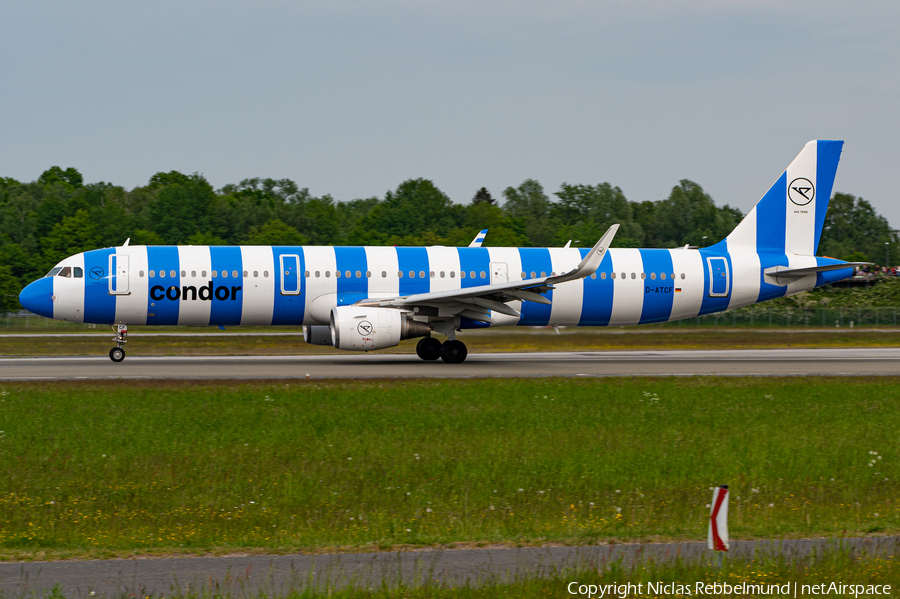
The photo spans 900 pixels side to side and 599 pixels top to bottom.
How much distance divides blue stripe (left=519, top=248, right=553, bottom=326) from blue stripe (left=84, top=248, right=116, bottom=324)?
13558 mm

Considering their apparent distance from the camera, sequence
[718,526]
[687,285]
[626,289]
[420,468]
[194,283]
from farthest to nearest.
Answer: [687,285] < [626,289] < [194,283] < [420,468] < [718,526]

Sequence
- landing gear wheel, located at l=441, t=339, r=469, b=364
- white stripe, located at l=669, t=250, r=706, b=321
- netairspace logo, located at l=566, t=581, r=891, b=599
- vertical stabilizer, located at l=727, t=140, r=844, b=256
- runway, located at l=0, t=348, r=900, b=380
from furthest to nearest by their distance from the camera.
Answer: vertical stabilizer, located at l=727, t=140, r=844, b=256 < white stripe, located at l=669, t=250, r=706, b=321 < landing gear wheel, located at l=441, t=339, r=469, b=364 < runway, located at l=0, t=348, r=900, b=380 < netairspace logo, located at l=566, t=581, r=891, b=599

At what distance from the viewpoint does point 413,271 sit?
99.2 ft

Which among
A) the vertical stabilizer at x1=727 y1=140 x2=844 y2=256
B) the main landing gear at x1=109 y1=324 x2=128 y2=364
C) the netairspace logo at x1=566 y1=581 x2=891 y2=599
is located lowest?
the netairspace logo at x1=566 y1=581 x2=891 y2=599

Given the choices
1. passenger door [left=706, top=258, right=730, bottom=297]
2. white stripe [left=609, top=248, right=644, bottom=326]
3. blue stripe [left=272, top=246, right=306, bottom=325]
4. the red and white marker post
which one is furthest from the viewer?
passenger door [left=706, top=258, right=730, bottom=297]

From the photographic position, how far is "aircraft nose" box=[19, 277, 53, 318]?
93.0ft

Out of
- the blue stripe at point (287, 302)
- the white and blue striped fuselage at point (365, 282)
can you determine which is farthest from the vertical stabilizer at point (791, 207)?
the blue stripe at point (287, 302)

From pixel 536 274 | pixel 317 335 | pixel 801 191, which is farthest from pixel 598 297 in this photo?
pixel 317 335

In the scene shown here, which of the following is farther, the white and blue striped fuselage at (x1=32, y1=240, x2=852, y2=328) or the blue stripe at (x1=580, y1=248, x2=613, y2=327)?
the blue stripe at (x1=580, y1=248, x2=613, y2=327)

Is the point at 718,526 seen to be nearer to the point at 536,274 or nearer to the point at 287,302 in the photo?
the point at 287,302

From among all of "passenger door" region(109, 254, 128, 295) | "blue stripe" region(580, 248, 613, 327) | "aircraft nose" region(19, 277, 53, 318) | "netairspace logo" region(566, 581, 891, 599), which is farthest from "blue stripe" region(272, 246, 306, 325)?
"netairspace logo" region(566, 581, 891, 599)

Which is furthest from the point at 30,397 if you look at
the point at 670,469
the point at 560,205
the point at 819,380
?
the point at 560,205

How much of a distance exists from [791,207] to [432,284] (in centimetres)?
1453

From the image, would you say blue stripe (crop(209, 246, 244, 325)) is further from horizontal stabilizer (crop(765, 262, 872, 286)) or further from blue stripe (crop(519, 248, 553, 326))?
horizontal stabilizer (crop(765, 262, 872, 286))
